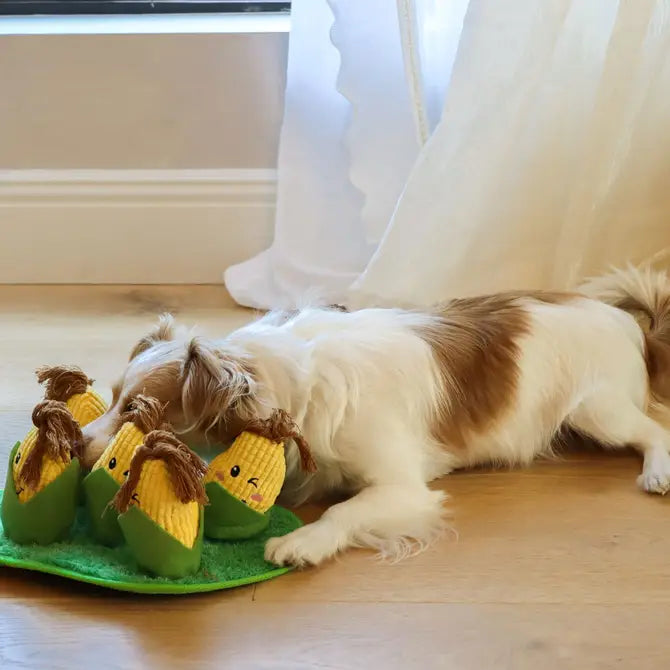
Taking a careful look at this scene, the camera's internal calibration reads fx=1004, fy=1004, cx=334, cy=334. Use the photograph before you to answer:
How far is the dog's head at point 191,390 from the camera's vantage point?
1478 mm

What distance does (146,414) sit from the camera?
1.41m

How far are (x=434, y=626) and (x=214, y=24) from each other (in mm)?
1710

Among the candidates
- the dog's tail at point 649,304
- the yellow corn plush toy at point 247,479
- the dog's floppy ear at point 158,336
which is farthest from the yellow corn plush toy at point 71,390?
the dog's tail at point 649,304

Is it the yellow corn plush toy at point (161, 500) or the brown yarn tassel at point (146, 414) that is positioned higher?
the brown yarn tassel at point (146, 414)

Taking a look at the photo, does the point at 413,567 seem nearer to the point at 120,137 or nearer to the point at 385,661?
the point at 385,661

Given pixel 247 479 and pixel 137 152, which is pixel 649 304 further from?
pixel 137 152

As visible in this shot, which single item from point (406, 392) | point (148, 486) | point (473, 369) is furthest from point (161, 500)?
point (473, 369)

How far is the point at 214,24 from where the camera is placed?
2.48 m

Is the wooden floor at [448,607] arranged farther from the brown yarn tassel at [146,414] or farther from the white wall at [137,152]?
the white wall at [137,152]

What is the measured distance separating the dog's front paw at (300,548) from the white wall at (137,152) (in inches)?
50.2

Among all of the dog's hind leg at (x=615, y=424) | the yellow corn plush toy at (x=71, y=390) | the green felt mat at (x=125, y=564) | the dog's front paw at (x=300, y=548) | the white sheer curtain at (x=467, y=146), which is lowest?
the green felt mat at (x=125, y=564)

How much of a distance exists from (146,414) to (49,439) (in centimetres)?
14

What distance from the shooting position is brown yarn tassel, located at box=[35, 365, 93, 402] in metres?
1.56

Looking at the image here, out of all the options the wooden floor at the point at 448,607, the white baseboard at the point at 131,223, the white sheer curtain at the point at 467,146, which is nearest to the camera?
the wooden floor at the point at 448,607
